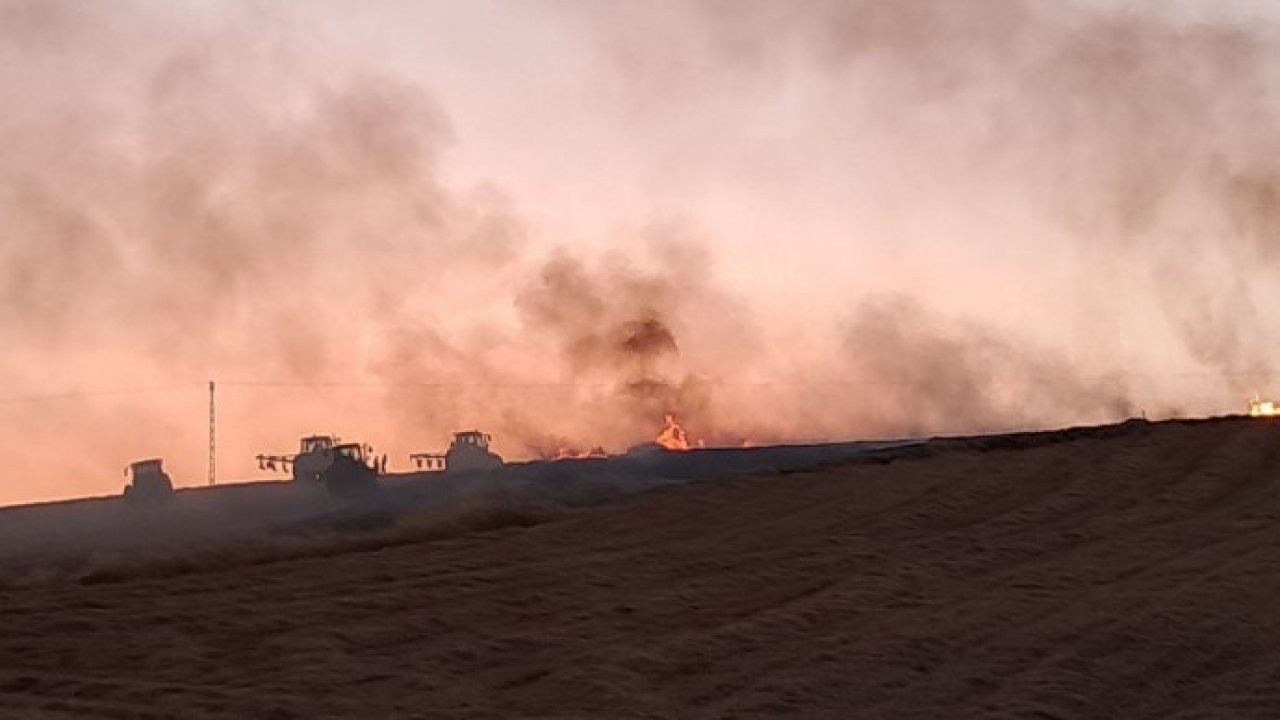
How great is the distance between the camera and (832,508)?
19.6m

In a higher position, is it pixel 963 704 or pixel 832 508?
pixel 832 508

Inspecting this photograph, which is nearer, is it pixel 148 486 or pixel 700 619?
pixel 700 619

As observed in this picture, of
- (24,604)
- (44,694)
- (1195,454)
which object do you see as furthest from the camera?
(1195,454)

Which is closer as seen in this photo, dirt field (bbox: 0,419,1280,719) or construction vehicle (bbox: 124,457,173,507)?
dirt field (bbox: 0,419,1280,719)

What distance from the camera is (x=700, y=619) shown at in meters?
12.5

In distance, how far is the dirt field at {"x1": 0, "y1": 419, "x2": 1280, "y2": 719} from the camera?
31.9 ft

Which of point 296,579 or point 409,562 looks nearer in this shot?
point 296,579

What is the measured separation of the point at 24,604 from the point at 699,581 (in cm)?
619

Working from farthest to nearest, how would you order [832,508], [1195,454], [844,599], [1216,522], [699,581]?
1. [1195,454]
2. [832,508]
3. [1216,522]
4. [699,581]
5. [844,599]

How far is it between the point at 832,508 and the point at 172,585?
9.36 metres

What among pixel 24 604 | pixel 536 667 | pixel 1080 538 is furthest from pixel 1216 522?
pixel 24 604

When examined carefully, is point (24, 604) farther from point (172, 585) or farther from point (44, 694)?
point (44, 694)

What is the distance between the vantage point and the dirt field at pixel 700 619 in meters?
9.73

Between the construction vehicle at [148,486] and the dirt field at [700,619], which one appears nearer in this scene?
the dirt field at [700,619]
